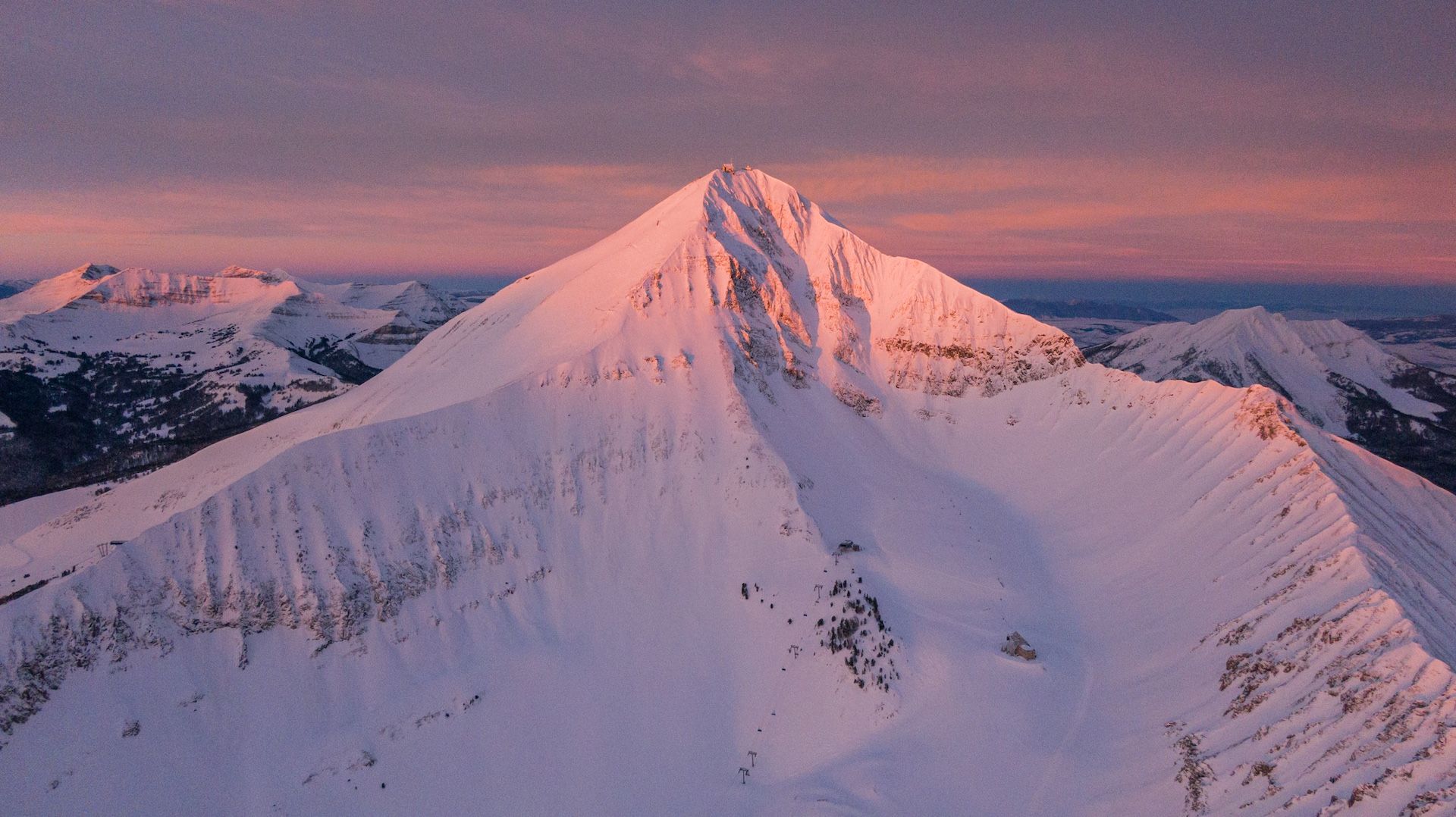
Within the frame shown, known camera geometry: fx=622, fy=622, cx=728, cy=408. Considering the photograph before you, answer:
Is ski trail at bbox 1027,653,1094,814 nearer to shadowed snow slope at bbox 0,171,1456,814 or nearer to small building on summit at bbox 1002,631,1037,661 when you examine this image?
shadowed snow slope at bbox 0,171,1456,814

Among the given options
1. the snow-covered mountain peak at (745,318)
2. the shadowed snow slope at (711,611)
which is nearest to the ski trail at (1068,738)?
the shadowed snow slope at (711,611)

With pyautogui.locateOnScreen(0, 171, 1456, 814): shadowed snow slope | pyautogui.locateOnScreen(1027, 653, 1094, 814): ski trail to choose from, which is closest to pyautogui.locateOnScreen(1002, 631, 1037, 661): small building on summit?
pyautogui.locateOnScreen(0, 171, 1456, 814): shadowed snow slope

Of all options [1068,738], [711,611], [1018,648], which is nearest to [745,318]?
[711,611]

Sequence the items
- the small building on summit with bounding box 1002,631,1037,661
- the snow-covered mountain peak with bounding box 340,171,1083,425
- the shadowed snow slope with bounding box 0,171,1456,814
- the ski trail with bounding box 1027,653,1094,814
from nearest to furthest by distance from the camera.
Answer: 1. the ski trail with bounding box 1027,653,1094,814
2. the shadowed snow slope with bounding box 0,171,1456,814
3. the small building on summit with bounding box 1002,631,1037,661
4. the snow-covered mountain peak with bounding box 340,171,1083,425

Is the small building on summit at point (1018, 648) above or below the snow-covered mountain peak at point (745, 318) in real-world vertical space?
below

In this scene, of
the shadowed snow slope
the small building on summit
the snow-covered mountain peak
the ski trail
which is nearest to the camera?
the ski trail

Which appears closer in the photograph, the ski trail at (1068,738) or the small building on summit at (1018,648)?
the ski trail at (1068,738)

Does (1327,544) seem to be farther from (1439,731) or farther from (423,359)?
(423,359)

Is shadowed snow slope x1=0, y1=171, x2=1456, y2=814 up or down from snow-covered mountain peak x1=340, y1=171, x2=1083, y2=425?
down

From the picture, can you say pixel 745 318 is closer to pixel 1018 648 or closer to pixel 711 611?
pixel 711 611

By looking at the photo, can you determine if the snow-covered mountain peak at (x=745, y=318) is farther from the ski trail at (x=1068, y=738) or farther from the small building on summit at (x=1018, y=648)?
the ski trail at (x=1068, y=738)
